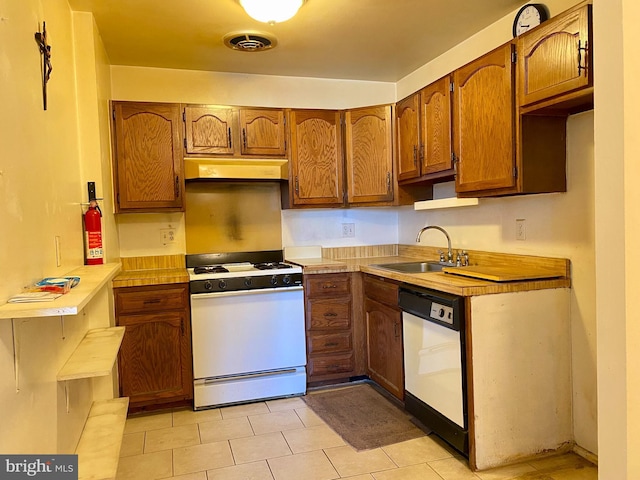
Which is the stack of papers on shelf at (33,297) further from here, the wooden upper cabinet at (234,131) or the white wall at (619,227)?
the wooden upper cabinet at (234,131)

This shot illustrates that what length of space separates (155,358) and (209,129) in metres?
1.68

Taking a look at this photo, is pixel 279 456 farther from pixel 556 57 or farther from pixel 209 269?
pixel 556 57

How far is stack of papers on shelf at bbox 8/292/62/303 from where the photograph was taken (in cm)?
117

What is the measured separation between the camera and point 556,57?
207cm

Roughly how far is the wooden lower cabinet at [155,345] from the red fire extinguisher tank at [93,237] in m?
0.69

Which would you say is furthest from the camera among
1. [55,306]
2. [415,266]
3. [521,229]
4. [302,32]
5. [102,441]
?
[415,266]

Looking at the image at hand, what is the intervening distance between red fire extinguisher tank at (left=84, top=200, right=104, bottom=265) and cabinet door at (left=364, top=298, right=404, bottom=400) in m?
1.80

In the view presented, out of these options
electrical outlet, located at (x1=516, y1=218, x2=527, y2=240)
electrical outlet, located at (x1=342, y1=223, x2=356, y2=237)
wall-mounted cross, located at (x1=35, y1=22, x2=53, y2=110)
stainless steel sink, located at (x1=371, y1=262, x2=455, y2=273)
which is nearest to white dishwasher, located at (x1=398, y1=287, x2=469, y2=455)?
stainless steel sink, located at (x1=371, y1=262, x2=455, y2=273)

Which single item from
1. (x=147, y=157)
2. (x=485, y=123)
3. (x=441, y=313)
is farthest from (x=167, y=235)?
(x=485, y=123)

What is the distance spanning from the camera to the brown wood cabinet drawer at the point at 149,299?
3.01 meters

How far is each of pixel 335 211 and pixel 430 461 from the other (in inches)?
87.0

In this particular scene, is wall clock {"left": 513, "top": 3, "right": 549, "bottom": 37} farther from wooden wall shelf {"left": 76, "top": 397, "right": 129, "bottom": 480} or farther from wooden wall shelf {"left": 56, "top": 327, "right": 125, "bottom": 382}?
wooden wall shelf {"left": 76, "top": 397, "right": 129, "bottom": 480}

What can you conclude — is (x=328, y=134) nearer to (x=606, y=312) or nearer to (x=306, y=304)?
(x=306, y=304)

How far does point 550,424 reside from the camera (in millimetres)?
2369
